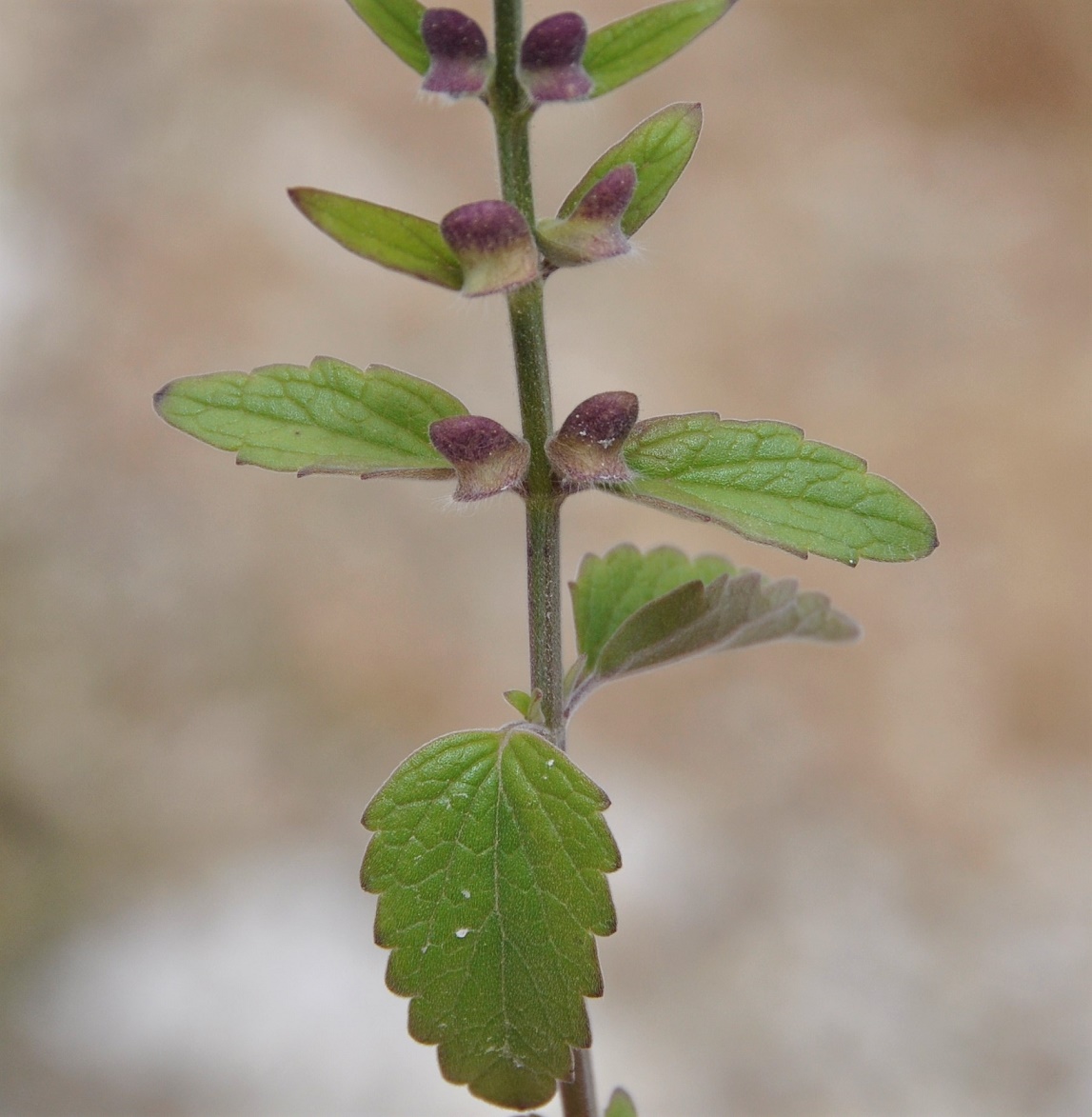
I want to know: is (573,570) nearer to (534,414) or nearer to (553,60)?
(534,414)

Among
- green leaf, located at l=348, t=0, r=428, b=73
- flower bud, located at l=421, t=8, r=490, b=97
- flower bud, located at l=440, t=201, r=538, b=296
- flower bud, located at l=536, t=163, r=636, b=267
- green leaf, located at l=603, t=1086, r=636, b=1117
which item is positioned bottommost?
green leaf, located at l=603, t=1086, r=636, b=1117

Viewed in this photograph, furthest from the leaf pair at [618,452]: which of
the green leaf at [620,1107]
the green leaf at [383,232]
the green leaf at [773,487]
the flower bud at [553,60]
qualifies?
the green leaf at [620,1107]

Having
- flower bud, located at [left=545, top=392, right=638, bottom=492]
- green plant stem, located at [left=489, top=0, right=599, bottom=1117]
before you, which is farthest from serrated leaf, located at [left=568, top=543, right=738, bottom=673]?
flower bud, located at [left=545, top=392, right=638, bottom=492]

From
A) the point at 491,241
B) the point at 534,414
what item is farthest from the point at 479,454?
the point at 491,241

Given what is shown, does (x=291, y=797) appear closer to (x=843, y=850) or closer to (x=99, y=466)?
(x=99, y=466)

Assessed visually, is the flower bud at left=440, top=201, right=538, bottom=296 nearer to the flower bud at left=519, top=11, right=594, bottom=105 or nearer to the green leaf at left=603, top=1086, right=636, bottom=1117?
the flower bud at left=519, top=11, right=594, bottom=105
